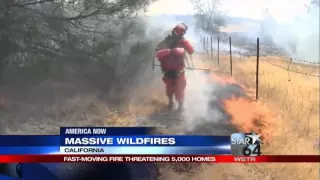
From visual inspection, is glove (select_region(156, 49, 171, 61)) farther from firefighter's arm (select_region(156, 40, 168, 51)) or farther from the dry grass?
the dry grass

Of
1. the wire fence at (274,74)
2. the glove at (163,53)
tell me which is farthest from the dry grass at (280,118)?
the glove at (163,53)

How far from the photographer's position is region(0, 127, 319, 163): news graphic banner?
4.81 ft

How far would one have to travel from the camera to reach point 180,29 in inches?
58.4

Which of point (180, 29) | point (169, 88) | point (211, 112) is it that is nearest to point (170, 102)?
point (169, 88)

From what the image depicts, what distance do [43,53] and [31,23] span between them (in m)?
0.11

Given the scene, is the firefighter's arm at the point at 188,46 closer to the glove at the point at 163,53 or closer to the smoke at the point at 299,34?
the glove at the point at 163,53

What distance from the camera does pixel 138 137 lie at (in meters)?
1.48

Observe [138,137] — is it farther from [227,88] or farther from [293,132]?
[293,132]

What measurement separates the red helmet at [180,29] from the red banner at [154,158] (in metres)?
0.43

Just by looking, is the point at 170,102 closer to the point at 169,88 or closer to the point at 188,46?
the point at 169,88

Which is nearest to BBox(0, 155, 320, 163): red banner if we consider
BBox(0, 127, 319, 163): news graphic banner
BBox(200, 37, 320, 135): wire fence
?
BBox(0, 127, 319, 163): news graphic banner

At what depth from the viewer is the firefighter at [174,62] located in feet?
4.89

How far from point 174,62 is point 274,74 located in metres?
0.36

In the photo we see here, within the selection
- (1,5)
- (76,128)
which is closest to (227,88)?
(76,128)
